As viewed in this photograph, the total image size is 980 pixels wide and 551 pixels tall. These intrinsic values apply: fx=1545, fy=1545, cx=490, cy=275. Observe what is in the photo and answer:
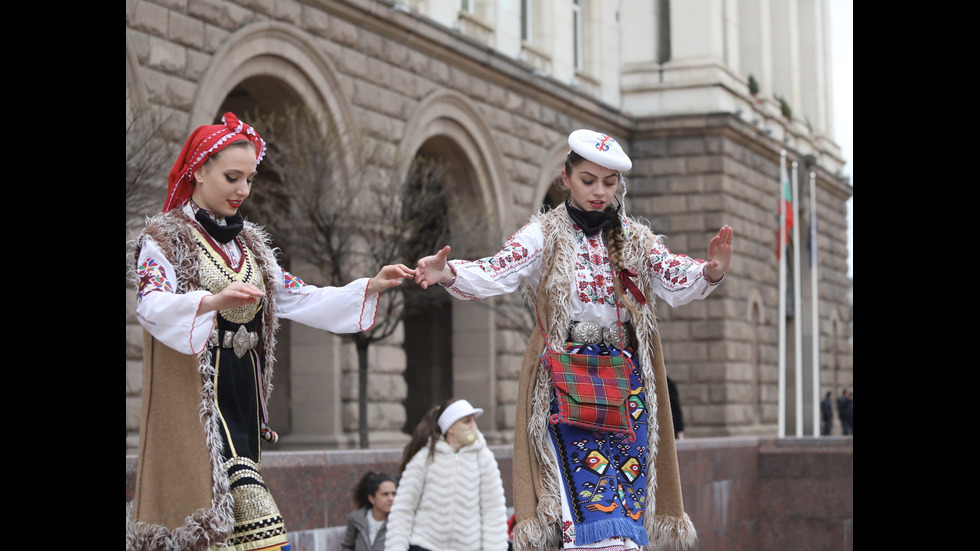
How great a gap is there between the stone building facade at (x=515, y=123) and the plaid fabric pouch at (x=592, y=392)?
342 inches

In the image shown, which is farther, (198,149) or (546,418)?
(546,418)

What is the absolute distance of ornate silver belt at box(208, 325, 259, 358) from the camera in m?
5.62

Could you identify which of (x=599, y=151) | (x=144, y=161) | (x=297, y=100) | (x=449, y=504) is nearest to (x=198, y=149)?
(x=599, y=151)

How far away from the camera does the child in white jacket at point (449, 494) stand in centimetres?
931

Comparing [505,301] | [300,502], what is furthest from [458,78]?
→ [300,502]

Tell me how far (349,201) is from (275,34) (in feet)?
8.78

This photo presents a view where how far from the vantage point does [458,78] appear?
938 inches

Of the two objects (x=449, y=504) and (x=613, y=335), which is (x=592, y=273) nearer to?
(x=613, y=335)

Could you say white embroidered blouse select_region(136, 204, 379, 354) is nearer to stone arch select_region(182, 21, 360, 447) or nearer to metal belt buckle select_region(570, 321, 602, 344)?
metal belt buckle select_region(570, 321, 602, 344)

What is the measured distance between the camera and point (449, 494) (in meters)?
9.37

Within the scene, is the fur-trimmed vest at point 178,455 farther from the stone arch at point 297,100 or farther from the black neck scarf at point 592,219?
the stone arch at point 297,100

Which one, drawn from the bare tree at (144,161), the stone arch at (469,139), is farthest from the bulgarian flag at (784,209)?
the bare tree at (144,161)

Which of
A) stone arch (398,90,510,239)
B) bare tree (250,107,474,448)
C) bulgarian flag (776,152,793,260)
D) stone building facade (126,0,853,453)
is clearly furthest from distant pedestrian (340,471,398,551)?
bulgarian flag (776,152,793,260)

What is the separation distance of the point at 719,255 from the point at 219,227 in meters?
2.03
